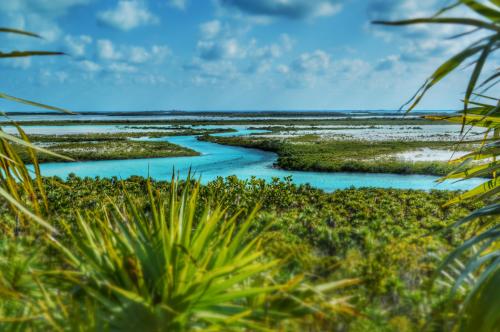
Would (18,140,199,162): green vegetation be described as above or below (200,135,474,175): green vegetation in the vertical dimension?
below

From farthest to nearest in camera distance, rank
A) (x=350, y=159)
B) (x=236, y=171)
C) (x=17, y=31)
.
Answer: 1. (x=350, y=159)
2. (x=236, y=171)
3. (x=17, y=31)

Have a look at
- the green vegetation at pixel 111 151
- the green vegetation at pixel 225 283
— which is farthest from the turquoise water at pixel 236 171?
the green vegetation at pixel 225 283

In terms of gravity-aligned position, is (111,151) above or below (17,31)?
below

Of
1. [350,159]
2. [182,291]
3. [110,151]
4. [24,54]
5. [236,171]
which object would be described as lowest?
[110,151]

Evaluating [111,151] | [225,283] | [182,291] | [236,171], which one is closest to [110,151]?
[111,151]

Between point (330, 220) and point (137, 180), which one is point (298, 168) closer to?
point (137, 180)

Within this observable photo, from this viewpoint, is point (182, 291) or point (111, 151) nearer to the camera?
point (182, 291)

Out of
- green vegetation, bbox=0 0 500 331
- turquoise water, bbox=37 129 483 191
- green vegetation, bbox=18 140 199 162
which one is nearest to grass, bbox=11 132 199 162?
green vegetation, bbox=18 140 199 162

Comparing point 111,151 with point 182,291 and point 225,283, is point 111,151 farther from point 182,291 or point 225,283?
point 225,283

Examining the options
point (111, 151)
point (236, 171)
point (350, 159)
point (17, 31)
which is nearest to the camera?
point (17, 31)

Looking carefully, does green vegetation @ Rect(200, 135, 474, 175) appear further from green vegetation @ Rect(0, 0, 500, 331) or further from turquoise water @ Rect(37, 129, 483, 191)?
green vegetation @ Rect(0, 0, 500, 331)
